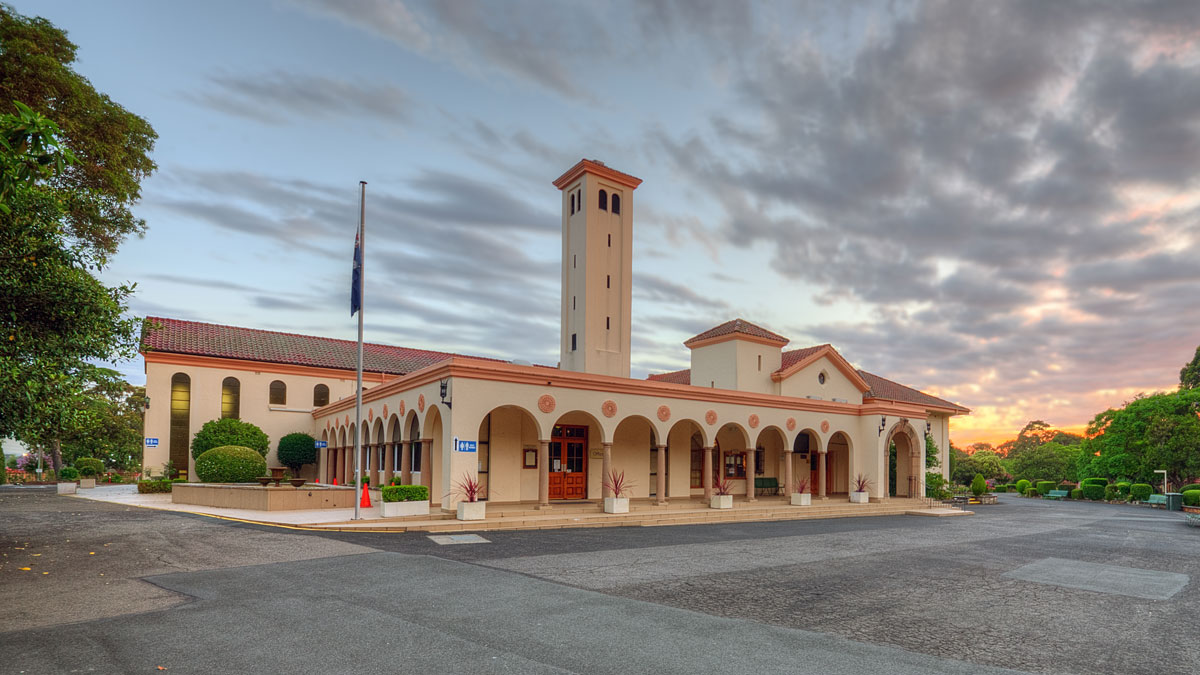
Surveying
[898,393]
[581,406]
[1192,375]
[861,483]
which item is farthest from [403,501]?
[1192,375]

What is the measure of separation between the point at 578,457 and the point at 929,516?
13012 mm

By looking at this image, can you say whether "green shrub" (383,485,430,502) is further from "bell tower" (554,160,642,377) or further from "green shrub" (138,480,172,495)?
"green shrub" (138,480,172,495)

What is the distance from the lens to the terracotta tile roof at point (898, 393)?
36.3m

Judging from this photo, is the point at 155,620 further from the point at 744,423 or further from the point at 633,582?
the point at 744,423

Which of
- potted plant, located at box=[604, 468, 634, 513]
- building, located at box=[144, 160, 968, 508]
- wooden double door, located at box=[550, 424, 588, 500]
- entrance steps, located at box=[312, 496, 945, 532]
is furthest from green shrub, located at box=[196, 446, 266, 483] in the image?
potted plant, located at box=[604, 468, 634, 513]

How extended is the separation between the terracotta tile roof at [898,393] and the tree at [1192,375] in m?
36.2

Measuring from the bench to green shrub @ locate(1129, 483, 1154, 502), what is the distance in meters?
24.3

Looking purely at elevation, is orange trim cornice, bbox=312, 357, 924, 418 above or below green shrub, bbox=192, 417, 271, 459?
above

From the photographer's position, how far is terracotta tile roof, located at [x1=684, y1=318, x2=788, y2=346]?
2990 centimetres

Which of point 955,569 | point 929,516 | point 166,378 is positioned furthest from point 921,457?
point 166,378

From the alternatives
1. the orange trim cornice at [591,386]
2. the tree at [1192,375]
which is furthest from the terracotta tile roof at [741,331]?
the tree at [1192,375]

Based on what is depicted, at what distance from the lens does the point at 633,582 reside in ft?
32.8

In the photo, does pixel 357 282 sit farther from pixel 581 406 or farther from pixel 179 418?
pixel 179 418

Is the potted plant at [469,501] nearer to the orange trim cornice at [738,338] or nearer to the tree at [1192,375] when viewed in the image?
the orange trim cornice at [738,338]
